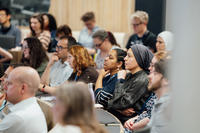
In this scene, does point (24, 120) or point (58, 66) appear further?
point (58, 66)

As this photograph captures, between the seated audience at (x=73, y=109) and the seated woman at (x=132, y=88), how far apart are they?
72.0 inches

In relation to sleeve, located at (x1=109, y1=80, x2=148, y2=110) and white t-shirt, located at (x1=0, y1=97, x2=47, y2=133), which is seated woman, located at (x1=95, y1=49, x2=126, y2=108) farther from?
Answer: white t-shirt, located at (x1=0, y1=97, x2=47, y2=133)

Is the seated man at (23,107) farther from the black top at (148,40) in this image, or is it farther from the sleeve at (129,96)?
the black top at (148,40)

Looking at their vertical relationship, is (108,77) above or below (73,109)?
below

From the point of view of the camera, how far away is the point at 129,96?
3.29 meters

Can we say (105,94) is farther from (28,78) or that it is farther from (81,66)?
(28,78)

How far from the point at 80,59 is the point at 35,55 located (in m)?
0.93

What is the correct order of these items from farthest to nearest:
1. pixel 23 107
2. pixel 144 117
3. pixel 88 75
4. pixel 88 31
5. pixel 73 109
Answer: pixel 88 31 → pixel 88 75 → pixel 144 117 → pixel 23 107 → pixel 73 109

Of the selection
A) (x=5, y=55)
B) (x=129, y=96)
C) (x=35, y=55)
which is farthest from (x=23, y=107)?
(x=5, y=55)

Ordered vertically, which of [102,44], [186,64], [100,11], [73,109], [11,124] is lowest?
[102,44]

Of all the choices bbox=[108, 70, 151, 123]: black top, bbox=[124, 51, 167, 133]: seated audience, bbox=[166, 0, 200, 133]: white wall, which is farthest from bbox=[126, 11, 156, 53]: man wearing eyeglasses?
bbox=[166, 0, 200, 133]: white wall

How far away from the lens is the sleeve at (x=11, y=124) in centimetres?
206

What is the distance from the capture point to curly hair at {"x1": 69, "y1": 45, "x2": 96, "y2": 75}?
13.7ft

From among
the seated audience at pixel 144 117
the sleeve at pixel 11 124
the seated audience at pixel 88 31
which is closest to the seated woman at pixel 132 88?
the seated audience at pixel 144 117
